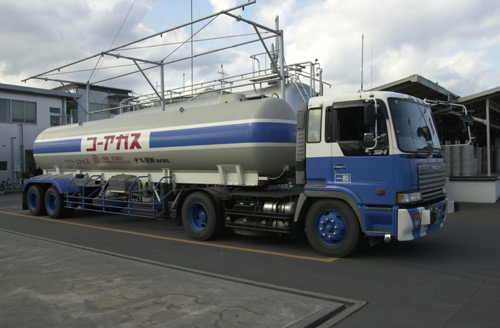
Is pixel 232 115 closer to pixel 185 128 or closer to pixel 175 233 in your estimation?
pixel 185 128

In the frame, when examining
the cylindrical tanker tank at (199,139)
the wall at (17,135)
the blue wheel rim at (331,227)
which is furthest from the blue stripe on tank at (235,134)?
the wall at (17,135)

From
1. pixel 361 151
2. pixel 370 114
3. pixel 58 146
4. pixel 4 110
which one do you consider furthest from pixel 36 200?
pixel 4 110

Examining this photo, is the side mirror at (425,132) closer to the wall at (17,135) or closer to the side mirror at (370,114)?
the side mirror at (370,114)

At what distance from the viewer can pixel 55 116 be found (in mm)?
31719

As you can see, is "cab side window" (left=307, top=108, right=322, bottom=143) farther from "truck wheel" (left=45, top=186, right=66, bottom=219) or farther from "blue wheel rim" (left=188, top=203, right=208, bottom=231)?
"truck wheel" (left=45, top=186, right=66, bottom=219)

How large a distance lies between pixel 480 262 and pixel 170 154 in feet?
22.6

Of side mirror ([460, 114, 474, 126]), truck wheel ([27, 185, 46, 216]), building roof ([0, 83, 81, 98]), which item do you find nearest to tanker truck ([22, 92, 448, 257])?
side mirror ([460, 114, 474, 126])

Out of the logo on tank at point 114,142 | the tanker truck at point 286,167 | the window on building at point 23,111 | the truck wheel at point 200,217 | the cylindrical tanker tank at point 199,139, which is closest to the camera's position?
the tanker truck at point 286,167

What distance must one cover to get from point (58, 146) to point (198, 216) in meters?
7.03

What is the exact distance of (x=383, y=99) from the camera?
6762mm

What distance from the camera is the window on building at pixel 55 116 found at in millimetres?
31406

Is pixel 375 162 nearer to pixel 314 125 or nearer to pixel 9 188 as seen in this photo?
pixel 314 125

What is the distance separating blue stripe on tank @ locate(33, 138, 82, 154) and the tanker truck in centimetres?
55

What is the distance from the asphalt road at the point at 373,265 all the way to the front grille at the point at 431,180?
3.75 ft
